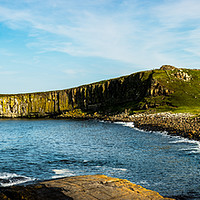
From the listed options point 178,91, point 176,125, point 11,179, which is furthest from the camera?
point 178,91

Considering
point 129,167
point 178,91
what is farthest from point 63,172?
point 178,91

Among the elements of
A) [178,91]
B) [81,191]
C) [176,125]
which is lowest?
[176,125]

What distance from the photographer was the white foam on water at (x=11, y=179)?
24.1m

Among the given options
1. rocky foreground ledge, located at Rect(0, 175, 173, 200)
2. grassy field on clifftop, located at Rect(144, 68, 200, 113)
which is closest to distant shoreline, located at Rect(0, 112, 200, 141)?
grassy field on clifftop, located at Rect(144, 68, 200, 113)

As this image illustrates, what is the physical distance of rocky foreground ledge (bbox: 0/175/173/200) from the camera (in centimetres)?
1491

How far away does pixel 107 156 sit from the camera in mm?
38312

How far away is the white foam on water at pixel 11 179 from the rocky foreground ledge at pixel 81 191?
7.57m

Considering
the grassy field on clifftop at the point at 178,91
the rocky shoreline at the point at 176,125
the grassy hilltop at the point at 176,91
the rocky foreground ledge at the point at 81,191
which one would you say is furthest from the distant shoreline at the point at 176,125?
the rocky foreground ledge at the point at 81,191

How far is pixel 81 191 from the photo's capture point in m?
16.7

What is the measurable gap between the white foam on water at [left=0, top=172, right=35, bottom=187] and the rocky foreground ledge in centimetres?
757

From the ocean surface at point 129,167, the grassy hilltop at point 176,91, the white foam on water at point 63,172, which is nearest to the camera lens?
the ocean surface at point 129,167

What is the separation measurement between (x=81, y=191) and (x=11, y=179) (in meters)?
12.5

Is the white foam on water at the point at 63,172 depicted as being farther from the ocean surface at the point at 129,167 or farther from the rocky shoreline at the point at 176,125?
the rocky shoreline at the point at 176,125

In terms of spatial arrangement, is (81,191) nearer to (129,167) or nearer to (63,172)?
(63,172)
